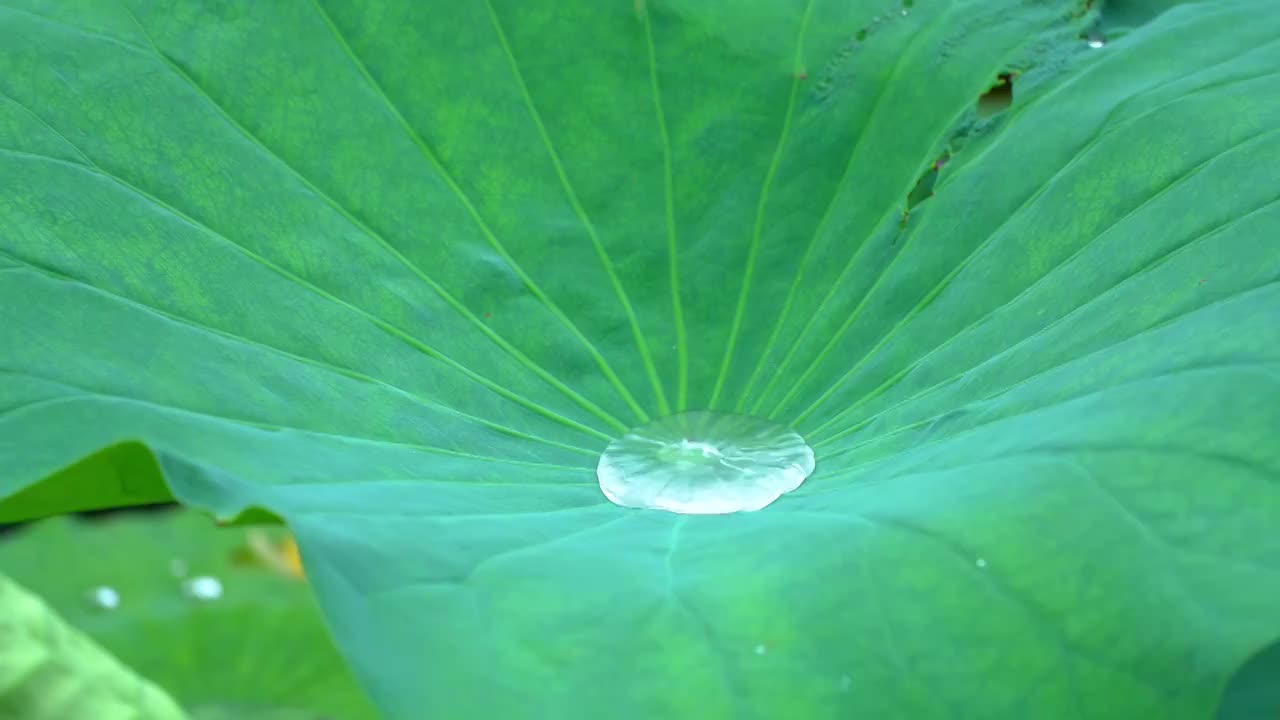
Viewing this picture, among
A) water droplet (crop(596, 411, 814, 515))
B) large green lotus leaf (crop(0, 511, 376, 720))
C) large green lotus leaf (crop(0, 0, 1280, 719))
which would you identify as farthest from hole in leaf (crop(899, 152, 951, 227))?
large green lotus leaf (crop(0, 511, 376, 720))

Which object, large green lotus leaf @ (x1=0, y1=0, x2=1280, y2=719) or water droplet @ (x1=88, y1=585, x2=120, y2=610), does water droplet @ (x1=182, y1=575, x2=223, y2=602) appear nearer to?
water droplet @ (x1=88, y1=585, x2=120, y2=610)

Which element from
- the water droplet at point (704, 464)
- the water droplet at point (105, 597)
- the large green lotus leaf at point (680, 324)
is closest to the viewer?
the large green lotus leaf at point (680, 324)

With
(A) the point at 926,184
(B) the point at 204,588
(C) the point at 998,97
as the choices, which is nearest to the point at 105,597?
(B) the point at 204,588

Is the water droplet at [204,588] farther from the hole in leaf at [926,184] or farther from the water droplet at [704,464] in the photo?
the hole in leaf at [926,184]

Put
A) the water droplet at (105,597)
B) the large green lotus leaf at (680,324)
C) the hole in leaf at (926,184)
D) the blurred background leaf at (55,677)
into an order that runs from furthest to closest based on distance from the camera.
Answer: the hole in leaf at (926,184) < the water droplet at (105,597) < the large green lotus leaf at (680,324) < the blurred background leaf at (55,677)

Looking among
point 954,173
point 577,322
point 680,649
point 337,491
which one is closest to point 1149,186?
point 954,173

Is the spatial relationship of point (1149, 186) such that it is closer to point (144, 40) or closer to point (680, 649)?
point (680, 649)

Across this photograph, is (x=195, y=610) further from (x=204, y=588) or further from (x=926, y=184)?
(x=926, y=184)

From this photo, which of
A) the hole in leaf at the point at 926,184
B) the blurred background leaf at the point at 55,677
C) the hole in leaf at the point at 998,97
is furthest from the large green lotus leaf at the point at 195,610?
the hole in leaf at the point at 998,97
